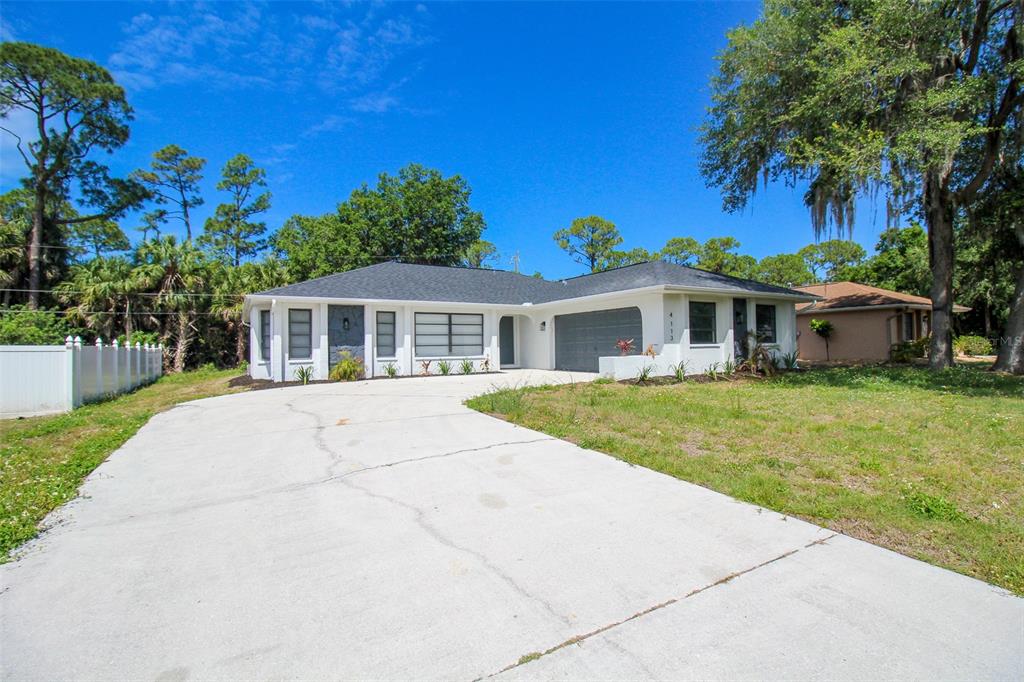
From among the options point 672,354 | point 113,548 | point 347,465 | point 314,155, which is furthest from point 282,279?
point 113,548

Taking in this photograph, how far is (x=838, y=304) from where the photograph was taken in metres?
22.1

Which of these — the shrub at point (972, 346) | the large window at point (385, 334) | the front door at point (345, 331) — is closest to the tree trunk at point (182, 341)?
the front door at point (345, 331)

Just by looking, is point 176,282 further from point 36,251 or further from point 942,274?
point 942,274

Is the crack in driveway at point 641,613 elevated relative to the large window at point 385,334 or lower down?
lower down

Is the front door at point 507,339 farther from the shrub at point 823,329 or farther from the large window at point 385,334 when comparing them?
the shrub at point 823,329

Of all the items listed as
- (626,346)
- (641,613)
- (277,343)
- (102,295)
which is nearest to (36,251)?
(102,295)

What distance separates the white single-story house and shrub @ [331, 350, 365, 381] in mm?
245

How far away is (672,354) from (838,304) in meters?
13.3

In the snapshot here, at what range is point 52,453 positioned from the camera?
19.7 ft

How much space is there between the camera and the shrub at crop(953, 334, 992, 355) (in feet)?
74.4

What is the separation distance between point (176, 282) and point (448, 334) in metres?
12.4

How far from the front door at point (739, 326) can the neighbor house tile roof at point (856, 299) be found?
252 inches

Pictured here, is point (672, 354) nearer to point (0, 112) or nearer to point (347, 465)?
point (347, 465)

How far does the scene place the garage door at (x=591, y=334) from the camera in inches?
611
